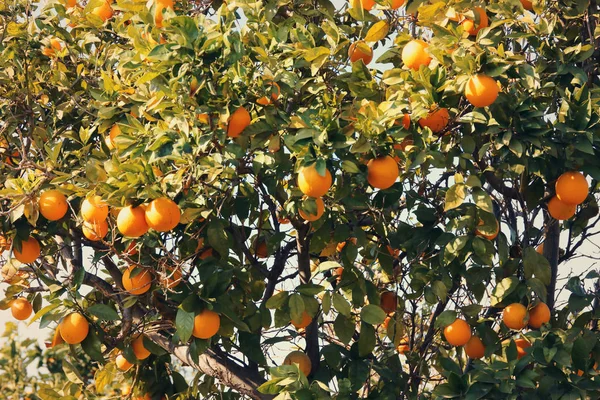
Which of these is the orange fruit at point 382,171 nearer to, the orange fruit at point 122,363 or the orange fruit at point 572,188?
the orange fruit at point 572,188

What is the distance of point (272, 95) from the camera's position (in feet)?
11.2

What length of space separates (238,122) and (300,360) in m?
1.28

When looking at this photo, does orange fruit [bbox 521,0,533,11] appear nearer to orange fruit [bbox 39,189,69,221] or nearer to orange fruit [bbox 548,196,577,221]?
orange fruit [bbox 548,196,577,221]

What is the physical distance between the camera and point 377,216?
380 cm

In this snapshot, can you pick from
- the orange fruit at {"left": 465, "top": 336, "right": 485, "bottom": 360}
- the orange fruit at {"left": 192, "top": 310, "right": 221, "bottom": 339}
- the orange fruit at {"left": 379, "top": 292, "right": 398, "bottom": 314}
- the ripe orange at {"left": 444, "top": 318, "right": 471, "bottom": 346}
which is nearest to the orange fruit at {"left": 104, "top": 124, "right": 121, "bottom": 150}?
the orange fruit at {"left": 192, "top": 310, "right": 221, "bottom": 339}

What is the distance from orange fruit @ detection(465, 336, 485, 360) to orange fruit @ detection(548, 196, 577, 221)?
665mm

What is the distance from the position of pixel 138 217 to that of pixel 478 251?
1.37 metres

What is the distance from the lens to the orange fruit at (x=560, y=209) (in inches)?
144

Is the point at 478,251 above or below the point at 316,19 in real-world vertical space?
below

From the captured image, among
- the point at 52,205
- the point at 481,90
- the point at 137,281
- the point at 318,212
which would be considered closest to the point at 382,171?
the point at 318,212

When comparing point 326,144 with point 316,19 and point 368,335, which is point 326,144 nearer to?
point 368,335

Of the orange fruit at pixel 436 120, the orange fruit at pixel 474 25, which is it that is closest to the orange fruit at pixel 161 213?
the orange fruit at pixel 436 120

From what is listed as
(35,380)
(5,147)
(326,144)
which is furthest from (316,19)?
(35,380)

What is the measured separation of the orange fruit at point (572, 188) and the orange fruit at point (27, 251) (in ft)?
7.70
